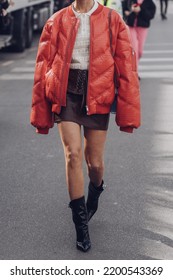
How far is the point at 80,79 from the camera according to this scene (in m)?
5.35

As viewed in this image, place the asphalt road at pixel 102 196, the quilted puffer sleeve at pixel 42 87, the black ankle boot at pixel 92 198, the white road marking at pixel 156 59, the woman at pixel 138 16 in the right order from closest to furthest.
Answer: the quilted puffer sleeve at pixel 42 87 → the asphalt road at pixel 102 196 → the black ankle boot at pixel 92 198 → the woman at pixel 138 16 → the white road marking at pixel 156 59

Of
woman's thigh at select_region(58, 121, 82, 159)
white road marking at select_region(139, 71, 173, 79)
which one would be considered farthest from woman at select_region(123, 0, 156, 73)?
woman's thigh at select_region(58, 121, 82, 159)

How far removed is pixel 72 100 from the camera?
5.39 m

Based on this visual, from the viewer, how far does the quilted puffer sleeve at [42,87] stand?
5387 millimetres

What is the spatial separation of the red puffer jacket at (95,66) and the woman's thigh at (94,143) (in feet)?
0.57

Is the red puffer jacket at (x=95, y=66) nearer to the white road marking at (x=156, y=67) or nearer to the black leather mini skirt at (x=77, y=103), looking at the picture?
the black leather mini skirt at (x=77, y=103)

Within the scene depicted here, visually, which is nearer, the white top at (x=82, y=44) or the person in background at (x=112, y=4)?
the white top at (x=82, y=44)

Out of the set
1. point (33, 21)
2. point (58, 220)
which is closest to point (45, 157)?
point (58, 220)

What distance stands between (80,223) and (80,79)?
977mm

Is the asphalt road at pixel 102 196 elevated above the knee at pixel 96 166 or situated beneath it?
situated beneath

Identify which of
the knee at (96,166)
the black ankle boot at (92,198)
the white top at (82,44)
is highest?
the white top at (82,44)

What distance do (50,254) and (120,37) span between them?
1509mm

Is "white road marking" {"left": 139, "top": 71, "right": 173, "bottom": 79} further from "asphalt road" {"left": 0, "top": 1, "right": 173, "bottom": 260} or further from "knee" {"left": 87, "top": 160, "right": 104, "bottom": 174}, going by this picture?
"knee" {"left": 87, "top": 160, "right": 104, "bottom": 174}

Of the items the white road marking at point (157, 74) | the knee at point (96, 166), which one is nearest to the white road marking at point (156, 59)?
the white road marking at point (157, 74)
